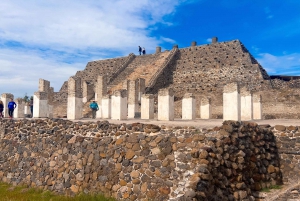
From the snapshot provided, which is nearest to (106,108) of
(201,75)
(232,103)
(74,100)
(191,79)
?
(74,100)

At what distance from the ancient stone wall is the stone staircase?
18752 mm

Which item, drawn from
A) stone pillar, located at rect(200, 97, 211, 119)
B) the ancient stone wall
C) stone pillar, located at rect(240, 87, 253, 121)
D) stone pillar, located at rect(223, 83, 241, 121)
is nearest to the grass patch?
the ancient stone wall

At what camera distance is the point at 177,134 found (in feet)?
23.2

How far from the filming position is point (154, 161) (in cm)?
671

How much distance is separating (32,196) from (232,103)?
8.49 meters

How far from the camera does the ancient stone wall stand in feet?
20.4

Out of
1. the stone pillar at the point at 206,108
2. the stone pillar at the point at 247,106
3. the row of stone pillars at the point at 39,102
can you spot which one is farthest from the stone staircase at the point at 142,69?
the stone pillar at the point at 247,106

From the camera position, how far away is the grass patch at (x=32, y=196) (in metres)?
6.93

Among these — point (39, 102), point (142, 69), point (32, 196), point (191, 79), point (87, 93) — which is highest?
point (142, 69)

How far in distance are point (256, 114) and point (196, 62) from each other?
14048mm

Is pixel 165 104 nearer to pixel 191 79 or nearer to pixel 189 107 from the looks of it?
pixel 189 107

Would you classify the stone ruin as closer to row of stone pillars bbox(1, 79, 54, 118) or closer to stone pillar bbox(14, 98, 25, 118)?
row of stone pillars bbox(1, 79, 54, 118)

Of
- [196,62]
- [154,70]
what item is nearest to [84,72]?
[154,70]

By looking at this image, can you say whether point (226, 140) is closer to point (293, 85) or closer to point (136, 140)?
point (136, 140)
